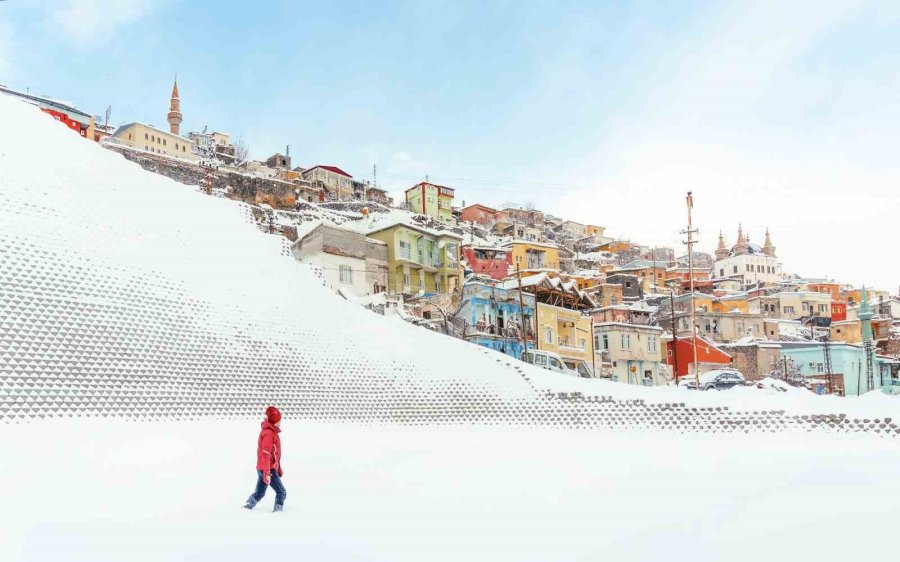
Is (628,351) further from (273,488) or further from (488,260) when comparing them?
(273,488)

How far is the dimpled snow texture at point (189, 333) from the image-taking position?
15.6 m

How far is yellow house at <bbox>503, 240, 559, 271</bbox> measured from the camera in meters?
58.2

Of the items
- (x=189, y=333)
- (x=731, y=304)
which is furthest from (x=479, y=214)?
(x=189, y=333)

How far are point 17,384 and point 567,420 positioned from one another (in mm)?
12642

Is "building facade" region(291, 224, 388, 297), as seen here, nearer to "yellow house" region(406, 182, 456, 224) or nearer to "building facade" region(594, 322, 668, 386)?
"building facade" region(594, 322, 668, 386)

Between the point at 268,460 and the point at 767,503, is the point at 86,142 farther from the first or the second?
the point at 767,503

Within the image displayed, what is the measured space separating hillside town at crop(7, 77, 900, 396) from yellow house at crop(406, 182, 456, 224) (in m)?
0.19

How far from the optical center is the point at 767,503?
980 cm

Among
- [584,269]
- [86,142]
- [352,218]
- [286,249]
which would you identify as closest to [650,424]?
[286,249]

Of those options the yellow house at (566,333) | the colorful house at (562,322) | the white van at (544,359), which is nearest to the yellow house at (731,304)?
the colorful house at (562,322)

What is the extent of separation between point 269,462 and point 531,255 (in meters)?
52.6

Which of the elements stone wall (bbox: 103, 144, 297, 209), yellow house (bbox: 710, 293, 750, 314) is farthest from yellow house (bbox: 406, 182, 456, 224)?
yellow house (bbox: 710, 293, 750, 314)

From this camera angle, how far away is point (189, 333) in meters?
17.7

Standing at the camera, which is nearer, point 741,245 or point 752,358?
point 752,358
